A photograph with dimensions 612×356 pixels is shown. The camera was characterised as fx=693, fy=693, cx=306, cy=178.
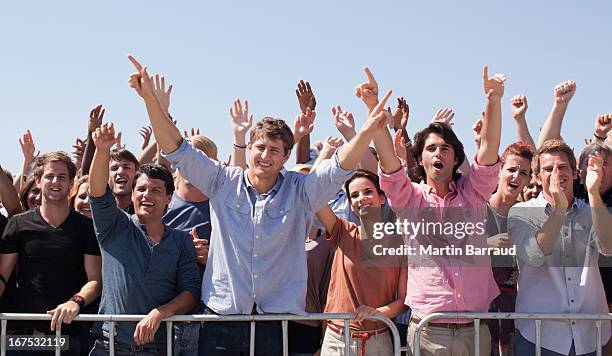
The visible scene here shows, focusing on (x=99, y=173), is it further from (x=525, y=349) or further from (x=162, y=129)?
(x=525, y=349)

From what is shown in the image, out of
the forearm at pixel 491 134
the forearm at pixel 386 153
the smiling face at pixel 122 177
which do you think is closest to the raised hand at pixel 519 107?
the forearm at pixel 491 134

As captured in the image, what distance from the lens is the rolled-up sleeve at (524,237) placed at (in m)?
4.88

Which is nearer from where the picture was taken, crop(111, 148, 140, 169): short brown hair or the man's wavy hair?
the man's wavy hair

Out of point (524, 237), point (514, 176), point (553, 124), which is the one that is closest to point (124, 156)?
point (514, 176)

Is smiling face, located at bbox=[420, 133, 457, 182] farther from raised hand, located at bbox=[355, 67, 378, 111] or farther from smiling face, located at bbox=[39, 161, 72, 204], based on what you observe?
smiling face, located at bbox=[39, 161, 72, 204]

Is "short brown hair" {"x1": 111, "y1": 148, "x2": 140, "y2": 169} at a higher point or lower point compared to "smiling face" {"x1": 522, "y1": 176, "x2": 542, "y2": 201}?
higher

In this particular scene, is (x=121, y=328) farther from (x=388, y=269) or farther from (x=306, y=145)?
(x=306, y=145)

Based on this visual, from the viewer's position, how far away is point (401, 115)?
816 centimetres

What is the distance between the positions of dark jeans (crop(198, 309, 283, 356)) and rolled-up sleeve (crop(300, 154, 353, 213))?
2.92 ft

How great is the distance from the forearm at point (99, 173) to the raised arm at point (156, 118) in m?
0.40

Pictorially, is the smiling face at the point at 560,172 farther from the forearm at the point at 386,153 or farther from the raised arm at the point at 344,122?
the raised arm at the point at 344,122

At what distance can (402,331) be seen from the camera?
575cm

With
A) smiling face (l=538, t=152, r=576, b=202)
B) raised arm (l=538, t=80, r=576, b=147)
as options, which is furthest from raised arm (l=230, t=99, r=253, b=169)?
raised arm (l=538, t=80, r=576, b=147)

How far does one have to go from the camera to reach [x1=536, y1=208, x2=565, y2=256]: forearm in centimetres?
479
